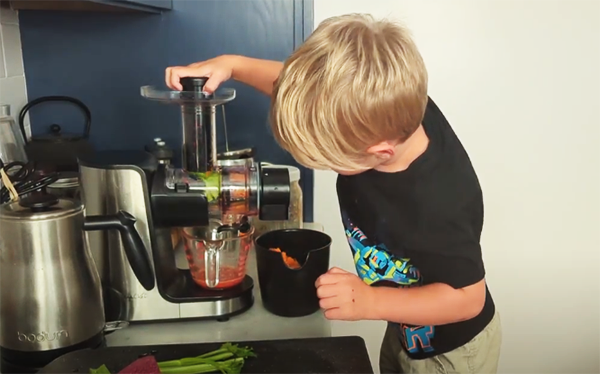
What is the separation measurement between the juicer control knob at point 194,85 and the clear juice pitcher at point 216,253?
0.22 m

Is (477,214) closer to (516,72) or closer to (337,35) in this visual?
(337,35)

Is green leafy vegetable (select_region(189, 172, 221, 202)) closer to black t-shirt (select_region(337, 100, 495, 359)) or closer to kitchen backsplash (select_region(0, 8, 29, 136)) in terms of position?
black t-shirt (select_region(337, 100, 495, 359))

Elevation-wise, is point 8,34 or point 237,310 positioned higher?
point 8,34

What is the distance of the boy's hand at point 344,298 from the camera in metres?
0.80

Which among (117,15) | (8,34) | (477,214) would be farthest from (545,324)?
(8,34)

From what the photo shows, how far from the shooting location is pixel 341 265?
1491 millimetres

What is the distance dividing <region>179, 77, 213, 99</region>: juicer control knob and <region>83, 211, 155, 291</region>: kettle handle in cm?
21

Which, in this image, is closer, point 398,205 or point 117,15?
point 398,205

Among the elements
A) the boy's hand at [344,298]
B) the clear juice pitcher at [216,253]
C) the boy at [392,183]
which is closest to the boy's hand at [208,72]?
the boy at [392,183]

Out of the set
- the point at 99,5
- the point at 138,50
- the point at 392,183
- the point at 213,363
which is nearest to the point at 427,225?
the point at 392,183

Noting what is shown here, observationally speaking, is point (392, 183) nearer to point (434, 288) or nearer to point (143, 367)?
point (434, 288)

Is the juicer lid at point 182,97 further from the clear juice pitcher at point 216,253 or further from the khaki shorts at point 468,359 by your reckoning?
the khaki shorts at point 468,359

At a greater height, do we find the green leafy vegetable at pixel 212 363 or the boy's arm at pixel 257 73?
the boy's arm at pixel 257 73

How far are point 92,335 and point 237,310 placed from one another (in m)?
0.23
